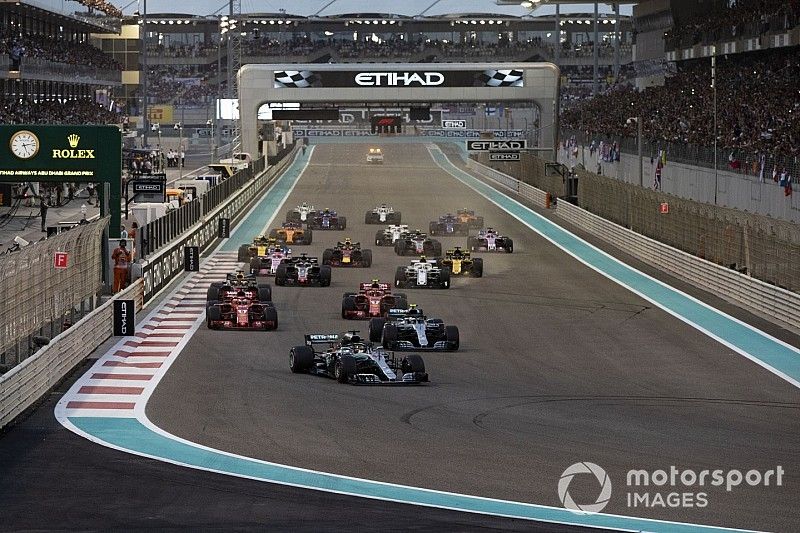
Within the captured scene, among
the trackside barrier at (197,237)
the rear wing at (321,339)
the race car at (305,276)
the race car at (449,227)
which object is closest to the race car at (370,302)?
the trackside barrier at (197,237)

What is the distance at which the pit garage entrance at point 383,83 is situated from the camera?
252 ft

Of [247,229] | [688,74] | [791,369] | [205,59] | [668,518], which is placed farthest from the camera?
[205,59]

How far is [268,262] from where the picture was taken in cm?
3888

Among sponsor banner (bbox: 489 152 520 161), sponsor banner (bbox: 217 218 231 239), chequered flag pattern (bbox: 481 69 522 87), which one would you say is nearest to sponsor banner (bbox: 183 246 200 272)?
sponsor banner (bbox: 217 218 231 239)

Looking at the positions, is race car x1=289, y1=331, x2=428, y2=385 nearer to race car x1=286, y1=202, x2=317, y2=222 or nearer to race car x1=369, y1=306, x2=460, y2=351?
race car x1=369, y1=306, x2=460, y2=351

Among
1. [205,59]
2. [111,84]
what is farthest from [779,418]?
[205,59]

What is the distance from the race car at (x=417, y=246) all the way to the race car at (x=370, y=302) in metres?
13.1

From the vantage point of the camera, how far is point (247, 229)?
56.3 metres

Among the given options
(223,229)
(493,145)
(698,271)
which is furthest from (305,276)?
(493,145)

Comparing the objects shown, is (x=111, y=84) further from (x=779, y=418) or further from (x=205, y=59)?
(x=779, y=418)

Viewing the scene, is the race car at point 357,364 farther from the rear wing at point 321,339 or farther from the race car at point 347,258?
the race car at point 347,258

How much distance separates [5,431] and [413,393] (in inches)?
228

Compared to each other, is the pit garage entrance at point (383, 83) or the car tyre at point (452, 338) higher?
the pit garage entrance at point (383, 83)

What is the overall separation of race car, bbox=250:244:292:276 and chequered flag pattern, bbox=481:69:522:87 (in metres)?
39.2
